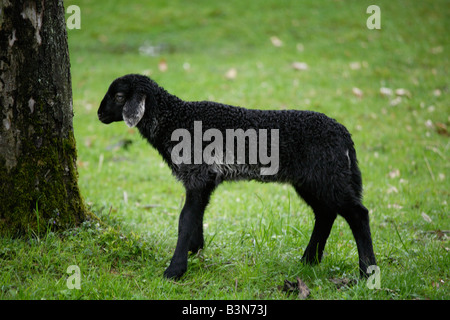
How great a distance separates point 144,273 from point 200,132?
57.9 inches

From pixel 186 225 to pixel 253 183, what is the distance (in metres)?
3.72

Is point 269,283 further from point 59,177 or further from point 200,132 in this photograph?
point 59,177

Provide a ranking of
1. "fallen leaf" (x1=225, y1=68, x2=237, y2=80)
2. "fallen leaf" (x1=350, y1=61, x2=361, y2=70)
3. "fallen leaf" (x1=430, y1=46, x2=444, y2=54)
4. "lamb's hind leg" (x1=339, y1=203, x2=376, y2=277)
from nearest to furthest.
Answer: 1. "lamb's hind leg" (x1=339, y1=203, x2=376, y2=277)
2. "fallen leaf" (x1=225, y1=68, x2=237, y2=80)
3. "fallen leaf" (x1=350, y1=61, x2=361, y2=70)
4. "fallen leaf" (x1=430, y1=46, x2=444, y2=54)

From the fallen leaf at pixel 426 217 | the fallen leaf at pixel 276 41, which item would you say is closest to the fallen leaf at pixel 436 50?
the fallen leaf at pixel 276 41

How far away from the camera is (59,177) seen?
430 cm

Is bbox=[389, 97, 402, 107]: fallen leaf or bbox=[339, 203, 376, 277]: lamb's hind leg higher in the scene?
bbox=[389, 97, 402, 107]: fallen leaf

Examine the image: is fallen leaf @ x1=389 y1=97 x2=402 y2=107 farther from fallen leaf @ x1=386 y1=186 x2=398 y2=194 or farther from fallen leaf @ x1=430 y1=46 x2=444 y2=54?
fallen leaf @ x1=386 y1=186 x2=398 y2=194

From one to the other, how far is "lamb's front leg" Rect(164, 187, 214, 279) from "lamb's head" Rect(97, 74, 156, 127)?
0.97 meters

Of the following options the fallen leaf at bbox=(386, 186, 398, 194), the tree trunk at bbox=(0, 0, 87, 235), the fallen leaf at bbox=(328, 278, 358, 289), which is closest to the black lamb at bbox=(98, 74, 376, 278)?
the fallen leaf at bbox=(328, 278, 358, 289)

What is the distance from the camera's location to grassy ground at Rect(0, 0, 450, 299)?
397 cm

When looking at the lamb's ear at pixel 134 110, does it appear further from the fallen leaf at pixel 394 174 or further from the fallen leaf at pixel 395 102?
the fallen leaf at pixel 395 102

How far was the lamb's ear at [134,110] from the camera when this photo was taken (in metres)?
4.33

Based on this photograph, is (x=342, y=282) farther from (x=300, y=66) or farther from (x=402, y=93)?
(x=300, y=66)

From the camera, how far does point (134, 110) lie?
4336 mm
